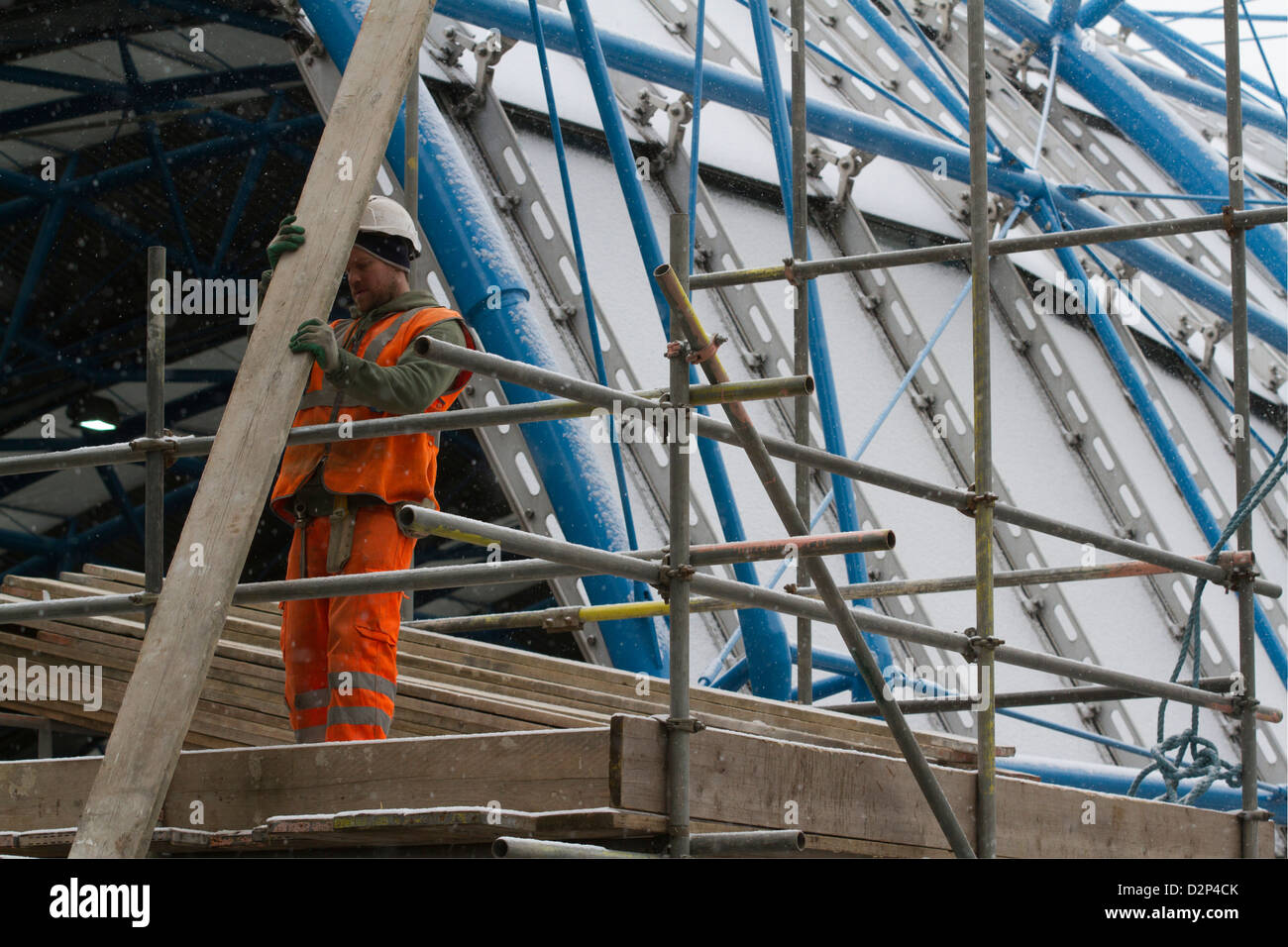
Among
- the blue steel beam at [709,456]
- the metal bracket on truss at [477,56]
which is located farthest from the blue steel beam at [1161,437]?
the metal bracket on truss at [477,56]

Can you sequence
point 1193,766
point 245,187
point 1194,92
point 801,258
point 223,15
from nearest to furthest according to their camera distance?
point 1193,766 → point 801,258 → point 223,15 → point 245,187 → point 1194,92

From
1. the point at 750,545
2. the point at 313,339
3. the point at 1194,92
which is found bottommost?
the point at 750,545

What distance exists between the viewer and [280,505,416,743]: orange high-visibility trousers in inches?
177

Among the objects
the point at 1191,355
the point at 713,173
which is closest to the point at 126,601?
the point at 713,173

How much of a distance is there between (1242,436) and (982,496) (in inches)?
54.9

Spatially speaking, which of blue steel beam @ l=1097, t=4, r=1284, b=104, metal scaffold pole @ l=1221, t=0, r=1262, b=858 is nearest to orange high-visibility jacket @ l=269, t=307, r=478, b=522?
metal scaffold pole @ l=1221, t=0, r=1262, b=858

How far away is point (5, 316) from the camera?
14438 millimetres

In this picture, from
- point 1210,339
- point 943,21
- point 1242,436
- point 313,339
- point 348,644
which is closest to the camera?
point 313,339

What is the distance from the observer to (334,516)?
4816 millimetres

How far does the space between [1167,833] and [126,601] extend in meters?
3.12

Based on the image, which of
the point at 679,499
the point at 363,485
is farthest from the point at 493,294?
the point at 679,499

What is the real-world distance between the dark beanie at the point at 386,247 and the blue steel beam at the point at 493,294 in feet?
8.64

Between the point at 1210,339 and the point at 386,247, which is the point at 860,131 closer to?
the point at 1210,339
